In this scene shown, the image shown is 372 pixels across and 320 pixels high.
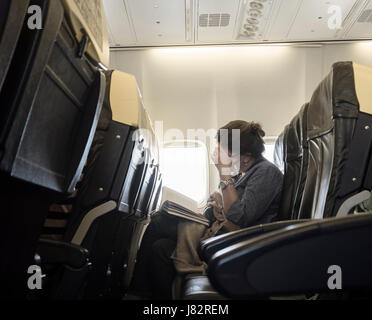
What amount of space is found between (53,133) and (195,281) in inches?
49.5

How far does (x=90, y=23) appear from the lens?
3.92 ft

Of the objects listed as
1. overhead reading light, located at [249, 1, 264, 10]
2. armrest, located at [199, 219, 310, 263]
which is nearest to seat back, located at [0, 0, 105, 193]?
armrest, located at [199, 219, 310, 263]

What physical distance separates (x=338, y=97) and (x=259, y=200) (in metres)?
1.28

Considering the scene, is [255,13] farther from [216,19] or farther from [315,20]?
[315,20]

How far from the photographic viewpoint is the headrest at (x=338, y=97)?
3.97 ft

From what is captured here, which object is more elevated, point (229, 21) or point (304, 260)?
point (229, 21)

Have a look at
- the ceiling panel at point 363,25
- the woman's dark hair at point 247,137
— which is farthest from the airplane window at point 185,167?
the woman's dark hair at point 247,137

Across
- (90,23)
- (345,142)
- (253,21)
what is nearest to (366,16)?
(253,21)

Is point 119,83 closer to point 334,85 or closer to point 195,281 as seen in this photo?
point 334,85

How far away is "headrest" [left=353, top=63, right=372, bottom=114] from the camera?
46.9 inches

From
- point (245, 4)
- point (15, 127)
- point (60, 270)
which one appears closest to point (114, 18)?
point (245, 4)

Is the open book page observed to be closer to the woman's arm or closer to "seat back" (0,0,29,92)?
the woman's arm

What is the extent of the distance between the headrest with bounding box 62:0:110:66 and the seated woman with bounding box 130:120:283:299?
1.42m
